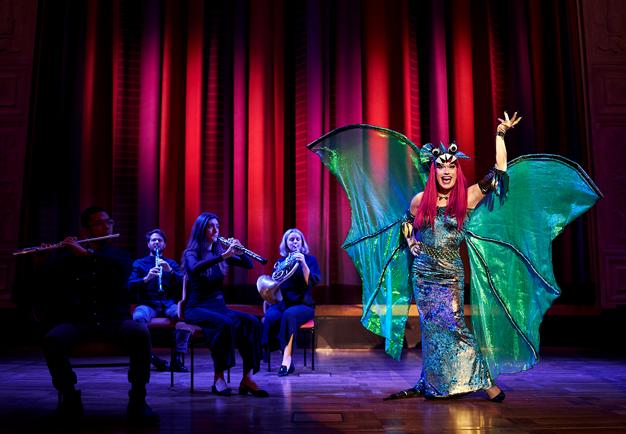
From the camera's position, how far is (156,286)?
536 centimetres

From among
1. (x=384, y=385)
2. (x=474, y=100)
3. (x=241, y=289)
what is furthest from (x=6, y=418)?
(x=474, y=100)

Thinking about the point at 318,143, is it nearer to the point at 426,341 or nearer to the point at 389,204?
the point at 389,204

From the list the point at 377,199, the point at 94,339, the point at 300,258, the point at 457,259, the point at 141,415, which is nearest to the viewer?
the point at 141,415

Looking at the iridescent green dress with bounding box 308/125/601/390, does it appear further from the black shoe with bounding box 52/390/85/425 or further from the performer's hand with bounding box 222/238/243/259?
the black shoe with bounding box 52/390/85/425

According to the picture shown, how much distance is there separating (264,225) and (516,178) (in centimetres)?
325

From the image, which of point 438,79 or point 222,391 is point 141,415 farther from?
point 438,79

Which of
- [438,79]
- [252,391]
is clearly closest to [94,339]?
[252,391]

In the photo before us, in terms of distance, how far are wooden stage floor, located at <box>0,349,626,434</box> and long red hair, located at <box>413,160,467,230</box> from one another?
1054mm

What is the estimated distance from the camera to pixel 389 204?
4016mm

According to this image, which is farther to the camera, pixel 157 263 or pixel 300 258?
pixel 157 263

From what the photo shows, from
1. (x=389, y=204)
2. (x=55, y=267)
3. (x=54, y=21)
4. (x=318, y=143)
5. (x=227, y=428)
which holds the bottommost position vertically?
(x=227, y=428)

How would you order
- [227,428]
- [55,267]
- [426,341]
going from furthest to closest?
[426,341], [55,267], [227,428]

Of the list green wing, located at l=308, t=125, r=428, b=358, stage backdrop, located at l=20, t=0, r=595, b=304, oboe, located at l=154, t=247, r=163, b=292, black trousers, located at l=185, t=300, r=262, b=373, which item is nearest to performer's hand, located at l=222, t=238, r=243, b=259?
black trousers, located at l=185, t=300, r=262, b=373

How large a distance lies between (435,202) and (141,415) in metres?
2.00
